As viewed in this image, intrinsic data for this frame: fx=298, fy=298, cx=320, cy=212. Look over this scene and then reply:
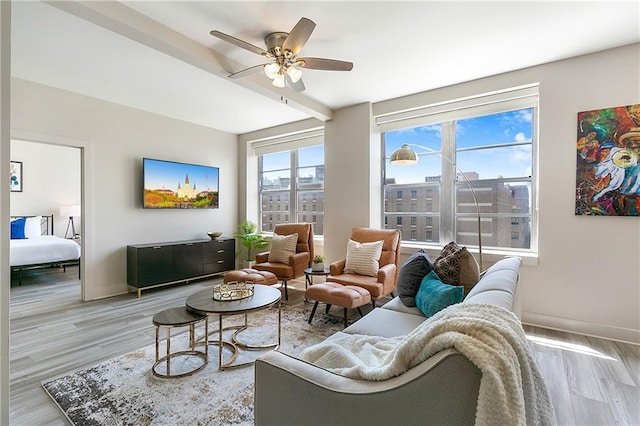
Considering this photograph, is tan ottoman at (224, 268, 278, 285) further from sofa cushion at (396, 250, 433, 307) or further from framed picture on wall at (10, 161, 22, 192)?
framed picture on wall at (10, 161, 22, 192)

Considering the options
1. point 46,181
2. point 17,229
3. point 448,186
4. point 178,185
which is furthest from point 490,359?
point 46,181

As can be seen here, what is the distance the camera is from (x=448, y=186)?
3879mm

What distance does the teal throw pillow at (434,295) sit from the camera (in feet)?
6.57

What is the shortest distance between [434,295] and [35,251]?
6.21 meters

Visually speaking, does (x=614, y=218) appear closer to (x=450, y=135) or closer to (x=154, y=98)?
(x=450, y=135)

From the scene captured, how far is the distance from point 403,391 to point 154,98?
14.7 feet

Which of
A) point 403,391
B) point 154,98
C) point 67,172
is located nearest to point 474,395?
point 403,391

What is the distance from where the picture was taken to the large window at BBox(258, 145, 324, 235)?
5.27 metres

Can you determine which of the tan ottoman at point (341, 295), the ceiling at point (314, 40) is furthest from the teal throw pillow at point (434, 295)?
the ceiling at point (314, 40)

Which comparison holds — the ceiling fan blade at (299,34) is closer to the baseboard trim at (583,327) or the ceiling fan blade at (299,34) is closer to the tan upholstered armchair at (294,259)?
the tan upholstered armchair at (294,259)

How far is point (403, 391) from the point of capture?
3.01 ft

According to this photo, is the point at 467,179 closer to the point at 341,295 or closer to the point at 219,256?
the point at 341,295

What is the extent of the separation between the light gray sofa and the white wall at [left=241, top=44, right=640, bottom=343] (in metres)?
2.21

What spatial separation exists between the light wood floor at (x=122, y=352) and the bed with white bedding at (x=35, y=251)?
826 mm
